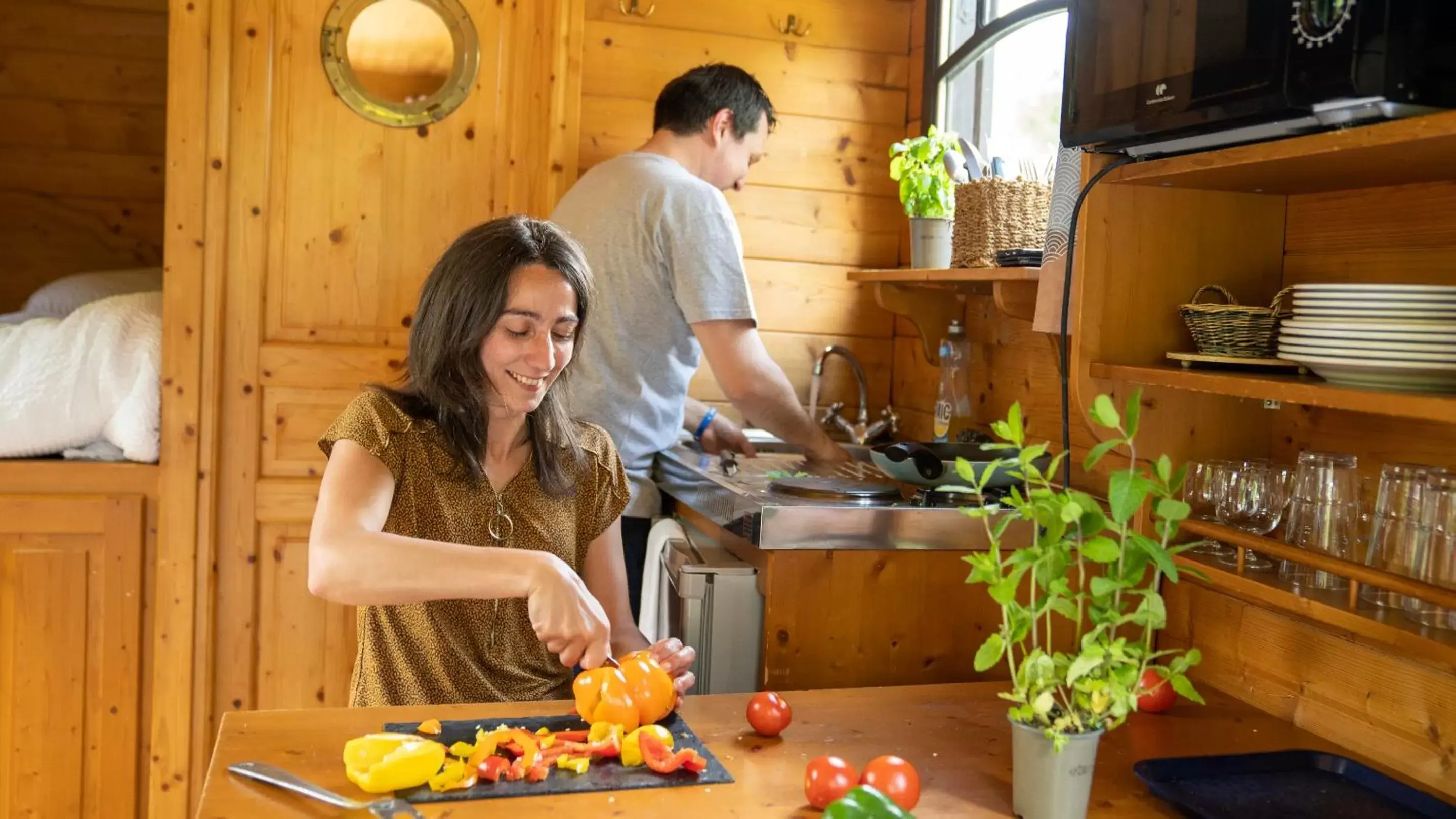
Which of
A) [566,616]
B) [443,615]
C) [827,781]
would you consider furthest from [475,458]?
[827,781]

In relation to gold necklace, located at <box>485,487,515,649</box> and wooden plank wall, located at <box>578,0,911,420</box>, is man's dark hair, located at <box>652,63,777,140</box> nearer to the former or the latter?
wooden plank wall, located at <box>578,0,911,420</box>

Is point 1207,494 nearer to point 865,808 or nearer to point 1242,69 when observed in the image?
point 1242,69

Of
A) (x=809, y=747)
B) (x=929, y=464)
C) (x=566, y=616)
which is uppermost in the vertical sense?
(x=929, y=464)

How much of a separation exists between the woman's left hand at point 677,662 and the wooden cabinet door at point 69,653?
5.25ft

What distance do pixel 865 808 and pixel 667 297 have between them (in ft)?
5.02

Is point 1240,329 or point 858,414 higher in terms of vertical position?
point 1240,329

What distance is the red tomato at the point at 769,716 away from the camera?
4.94 ft

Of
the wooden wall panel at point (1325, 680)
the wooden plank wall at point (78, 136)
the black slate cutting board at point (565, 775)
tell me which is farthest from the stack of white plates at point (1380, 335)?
the wooden plank wall at point (78, 136)

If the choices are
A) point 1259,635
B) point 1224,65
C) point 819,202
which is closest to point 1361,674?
point 1259,635

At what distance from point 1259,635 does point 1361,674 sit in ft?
0.62

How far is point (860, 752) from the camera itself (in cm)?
148

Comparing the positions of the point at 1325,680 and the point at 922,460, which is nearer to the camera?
the point at 1325,680

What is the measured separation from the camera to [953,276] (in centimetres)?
236

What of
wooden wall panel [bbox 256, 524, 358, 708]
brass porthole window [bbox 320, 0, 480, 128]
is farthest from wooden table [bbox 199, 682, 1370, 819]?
brass porthole window [bbox 320, 0, 480, 128]
